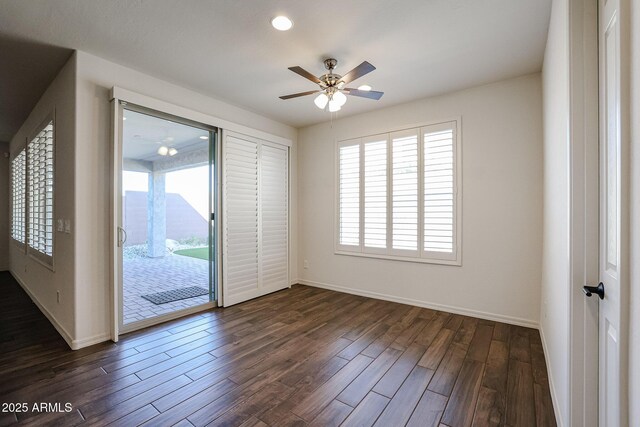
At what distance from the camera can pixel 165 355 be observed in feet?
8.19

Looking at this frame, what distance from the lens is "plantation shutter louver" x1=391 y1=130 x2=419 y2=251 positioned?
3.77 metres

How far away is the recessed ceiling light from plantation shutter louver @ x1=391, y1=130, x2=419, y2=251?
2.17 m

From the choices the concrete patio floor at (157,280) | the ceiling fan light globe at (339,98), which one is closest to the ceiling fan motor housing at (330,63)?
the ceiling fan light globe at (339,98)

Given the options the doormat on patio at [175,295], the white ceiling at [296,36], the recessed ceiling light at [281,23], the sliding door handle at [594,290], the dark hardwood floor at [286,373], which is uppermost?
the white ceiling at [296,36]

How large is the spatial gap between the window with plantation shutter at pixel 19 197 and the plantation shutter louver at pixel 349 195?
4.97 meters

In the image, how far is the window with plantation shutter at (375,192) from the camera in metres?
4.05

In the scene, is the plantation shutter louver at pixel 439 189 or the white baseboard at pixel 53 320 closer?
the white baseboard at pixel 53 320

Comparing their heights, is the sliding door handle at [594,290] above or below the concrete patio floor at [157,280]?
above

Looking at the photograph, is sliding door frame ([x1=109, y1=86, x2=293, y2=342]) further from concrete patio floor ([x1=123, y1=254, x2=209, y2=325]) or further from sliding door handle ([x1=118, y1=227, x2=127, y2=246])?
concrete patio floor ([x1=123, y1=254, x2=209, y2=325])

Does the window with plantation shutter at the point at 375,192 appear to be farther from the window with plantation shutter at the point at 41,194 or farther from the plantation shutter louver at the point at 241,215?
the window with plantation shutter at the point at 41,194

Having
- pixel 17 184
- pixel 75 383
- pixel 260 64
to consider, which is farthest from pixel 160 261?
pixel 17 184

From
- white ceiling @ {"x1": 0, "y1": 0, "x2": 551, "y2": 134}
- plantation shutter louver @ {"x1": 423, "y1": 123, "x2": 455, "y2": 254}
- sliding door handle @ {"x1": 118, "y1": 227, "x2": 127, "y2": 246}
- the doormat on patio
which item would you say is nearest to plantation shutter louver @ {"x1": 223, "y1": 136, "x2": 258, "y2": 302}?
the doormat on patio

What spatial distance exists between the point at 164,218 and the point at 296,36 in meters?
2.57

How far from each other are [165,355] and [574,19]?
367 centimetres
